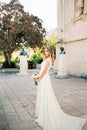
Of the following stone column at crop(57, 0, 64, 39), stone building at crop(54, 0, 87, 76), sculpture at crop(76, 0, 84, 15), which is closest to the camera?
stone building at crop(54, 0, 87, 76)

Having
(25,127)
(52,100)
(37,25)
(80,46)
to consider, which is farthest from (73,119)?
(37,25)

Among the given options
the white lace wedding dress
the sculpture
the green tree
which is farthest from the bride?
the green tree

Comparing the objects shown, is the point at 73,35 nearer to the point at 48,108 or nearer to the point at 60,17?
the point at 60,17

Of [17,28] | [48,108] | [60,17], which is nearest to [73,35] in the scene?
[60,17]

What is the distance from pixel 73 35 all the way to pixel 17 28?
480cm

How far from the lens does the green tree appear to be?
1667cm

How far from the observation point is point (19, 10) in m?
17.6

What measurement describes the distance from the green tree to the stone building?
8.33 ft

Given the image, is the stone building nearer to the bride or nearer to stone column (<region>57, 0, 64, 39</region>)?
stone column (<region>57, 0, 64, 39</region>)

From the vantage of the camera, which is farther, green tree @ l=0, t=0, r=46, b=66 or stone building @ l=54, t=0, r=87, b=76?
green tree @ l=0, t=0, r=46, b=66

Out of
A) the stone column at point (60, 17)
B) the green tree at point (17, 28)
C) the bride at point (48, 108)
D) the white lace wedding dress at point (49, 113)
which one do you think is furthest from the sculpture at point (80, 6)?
the white lace wedding dress at point (49, 113)

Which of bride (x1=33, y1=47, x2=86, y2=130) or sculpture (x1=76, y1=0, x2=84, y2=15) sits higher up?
sculpture (x1=76, y1=0, x2=84, y2=15)

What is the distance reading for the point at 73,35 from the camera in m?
13.9

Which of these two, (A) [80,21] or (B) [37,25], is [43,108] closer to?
(A) [80,21]
